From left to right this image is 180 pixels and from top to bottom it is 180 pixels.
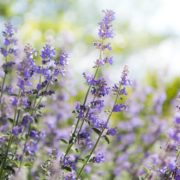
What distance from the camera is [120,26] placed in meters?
23.0

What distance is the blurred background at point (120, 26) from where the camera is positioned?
1936 centimetres

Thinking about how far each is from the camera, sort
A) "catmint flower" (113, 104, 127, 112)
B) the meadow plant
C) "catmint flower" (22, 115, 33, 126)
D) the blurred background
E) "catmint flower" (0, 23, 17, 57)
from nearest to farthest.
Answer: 1. the meadow plant
2. "catmint flower" (113, 104, 127, 112)
3. "catmint flower" (22, 115, 33, 126)
4. "catmint flower" (0, 23, 17, 57)
5. the blurred background

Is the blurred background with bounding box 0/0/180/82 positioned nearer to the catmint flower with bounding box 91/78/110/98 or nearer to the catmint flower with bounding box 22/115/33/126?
the catmint flower with bounding box 22/115/33/126

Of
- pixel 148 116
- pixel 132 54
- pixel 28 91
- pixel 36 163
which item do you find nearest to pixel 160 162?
pixel 28 91

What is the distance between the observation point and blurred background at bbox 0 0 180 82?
1936cm

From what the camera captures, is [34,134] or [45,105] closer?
[34,134]

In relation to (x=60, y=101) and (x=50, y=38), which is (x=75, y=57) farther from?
(x=50, y=38)

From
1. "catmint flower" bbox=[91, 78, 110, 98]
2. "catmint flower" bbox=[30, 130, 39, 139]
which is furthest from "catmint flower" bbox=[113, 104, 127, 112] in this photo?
"catmint flower" bbox=[30, 130, 39, 139]

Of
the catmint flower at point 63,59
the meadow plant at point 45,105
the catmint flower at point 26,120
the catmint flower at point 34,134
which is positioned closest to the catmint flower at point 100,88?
the meadow plant at point 45,105

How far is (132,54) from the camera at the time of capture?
21500 mm

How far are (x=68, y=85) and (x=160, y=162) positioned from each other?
2.96 metres

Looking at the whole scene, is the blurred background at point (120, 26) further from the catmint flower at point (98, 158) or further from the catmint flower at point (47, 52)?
the catmint flower at point (98, 158)

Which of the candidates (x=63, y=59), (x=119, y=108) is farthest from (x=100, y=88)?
(x=63, y=59)

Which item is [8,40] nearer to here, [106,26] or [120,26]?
[106,26]
